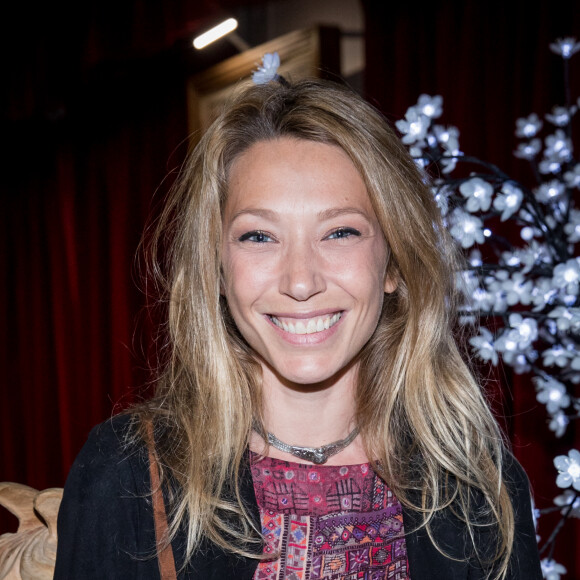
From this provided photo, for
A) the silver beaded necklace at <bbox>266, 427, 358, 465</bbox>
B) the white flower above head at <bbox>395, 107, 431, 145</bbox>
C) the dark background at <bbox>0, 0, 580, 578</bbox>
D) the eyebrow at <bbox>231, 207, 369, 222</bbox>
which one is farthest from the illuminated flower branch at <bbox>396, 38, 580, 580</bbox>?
the dark background at <bbox>0, 0, 580, 578</bbox>

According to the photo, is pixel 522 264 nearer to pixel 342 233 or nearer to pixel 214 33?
pixel 342 233

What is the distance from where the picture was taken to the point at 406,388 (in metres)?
1.56

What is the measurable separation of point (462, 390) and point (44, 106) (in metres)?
2.87

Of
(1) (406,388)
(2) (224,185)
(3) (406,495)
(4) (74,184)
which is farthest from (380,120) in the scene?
(4) (74,184)

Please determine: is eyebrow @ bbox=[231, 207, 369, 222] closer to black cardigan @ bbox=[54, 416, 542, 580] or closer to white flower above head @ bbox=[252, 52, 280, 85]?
white flower above head @ bbox=[252, 52, 280, 85]

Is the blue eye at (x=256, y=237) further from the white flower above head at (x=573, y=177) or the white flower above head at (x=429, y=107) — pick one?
the white flower above head at (x=573, y=177)

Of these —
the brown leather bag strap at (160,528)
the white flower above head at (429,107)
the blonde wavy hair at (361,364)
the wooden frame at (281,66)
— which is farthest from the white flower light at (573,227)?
the wooden frame at (281,66)

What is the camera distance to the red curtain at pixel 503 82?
230cm

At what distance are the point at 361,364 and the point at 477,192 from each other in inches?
16.3

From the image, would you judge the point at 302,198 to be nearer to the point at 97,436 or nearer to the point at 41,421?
the point at 97,436

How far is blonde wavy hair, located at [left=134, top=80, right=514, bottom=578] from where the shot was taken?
56.2 inches

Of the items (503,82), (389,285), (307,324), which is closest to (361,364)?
(389,285)

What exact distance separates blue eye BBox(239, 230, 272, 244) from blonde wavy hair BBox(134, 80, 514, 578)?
0.08 m

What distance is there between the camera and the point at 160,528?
135cm
